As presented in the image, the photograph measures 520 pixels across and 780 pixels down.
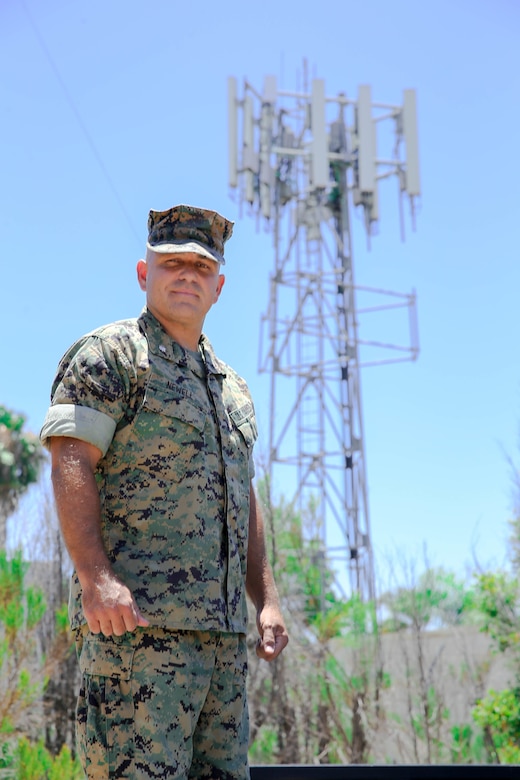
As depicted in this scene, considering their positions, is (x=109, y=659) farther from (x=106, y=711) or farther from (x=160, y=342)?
(x=160, y=342)

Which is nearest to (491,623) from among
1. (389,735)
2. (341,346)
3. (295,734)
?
(389,735)

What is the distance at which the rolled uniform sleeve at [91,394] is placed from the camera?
2.29 m

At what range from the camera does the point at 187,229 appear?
271 cm

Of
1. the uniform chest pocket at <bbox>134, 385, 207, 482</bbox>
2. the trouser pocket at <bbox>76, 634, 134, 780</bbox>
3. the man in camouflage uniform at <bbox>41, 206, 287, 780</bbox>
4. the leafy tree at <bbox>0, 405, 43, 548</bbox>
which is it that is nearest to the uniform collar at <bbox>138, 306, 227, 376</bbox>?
the man in camouflage uniform at <bbox>41, 206, 287, 780</bbox>

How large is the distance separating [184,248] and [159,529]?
82 cm

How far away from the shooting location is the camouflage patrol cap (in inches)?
106

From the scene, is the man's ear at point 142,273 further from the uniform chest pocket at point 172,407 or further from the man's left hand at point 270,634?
the man's left hand at point 270,634

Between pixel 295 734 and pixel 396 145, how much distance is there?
9.63 meters

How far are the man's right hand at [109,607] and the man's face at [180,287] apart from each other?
82cm

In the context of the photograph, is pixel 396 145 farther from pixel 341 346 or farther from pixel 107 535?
pixel 107 535

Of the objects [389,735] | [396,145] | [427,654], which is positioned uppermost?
[396,145]

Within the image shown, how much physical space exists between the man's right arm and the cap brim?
2.13 ft

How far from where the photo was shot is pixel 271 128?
13.9 metres

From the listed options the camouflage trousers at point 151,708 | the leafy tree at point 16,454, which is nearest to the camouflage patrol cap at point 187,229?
the camouflage trousers at point 151,708
